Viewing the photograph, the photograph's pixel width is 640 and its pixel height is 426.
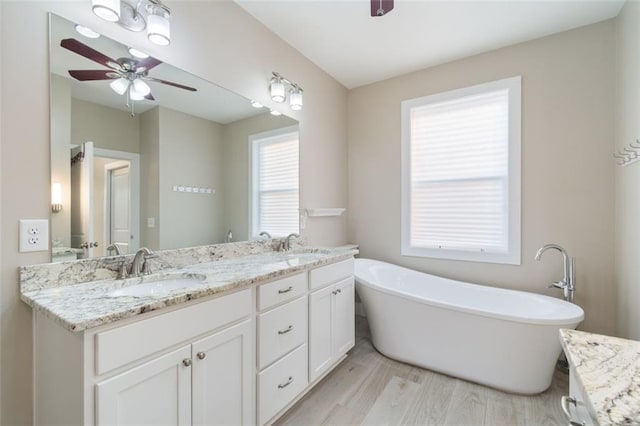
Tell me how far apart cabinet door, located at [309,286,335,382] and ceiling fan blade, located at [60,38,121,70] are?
1.67 m

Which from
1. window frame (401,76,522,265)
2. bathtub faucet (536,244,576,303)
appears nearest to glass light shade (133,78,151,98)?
window frame (401,76,522,265)

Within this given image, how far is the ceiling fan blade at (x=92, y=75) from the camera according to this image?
132cm

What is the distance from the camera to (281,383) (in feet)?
5.32

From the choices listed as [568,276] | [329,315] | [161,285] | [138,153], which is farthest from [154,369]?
[568,276]

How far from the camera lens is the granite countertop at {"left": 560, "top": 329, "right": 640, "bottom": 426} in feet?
1.73

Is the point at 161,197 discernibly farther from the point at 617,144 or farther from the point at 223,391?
the point at 617,144

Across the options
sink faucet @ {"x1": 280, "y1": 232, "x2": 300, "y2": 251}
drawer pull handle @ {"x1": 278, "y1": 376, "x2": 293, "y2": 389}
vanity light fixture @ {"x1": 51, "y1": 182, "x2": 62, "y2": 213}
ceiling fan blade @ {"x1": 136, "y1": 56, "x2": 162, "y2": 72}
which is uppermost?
ceiling fan blade @ {"x1": 136, "y1": 56, "x2": 162, "y2": 72}

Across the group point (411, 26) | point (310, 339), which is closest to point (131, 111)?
point (310, 339)

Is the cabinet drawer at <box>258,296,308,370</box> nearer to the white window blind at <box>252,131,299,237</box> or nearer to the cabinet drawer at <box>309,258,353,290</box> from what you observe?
the cabinet drawer at <box>309,258,353,290</box>

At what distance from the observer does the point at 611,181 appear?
7.26ft

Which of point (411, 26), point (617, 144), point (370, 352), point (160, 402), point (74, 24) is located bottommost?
point (370, 352)

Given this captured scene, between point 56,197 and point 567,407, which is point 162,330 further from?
point 567,407

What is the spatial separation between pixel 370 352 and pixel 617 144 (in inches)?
99.6

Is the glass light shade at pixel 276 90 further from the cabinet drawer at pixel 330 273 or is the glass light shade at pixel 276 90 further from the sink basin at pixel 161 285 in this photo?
the sink basin at pixel 161 285
